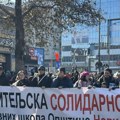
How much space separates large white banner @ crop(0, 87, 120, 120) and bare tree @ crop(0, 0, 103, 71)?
29.6 ft

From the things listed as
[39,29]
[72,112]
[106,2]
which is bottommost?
[72,112]

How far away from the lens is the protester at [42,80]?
10500mm

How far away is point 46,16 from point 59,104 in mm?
11817

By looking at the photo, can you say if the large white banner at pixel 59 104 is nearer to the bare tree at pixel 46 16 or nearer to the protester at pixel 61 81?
the protester at pixel 61 81

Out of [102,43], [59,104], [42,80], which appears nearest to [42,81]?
[42,80]

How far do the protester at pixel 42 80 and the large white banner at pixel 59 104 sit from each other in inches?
62.7

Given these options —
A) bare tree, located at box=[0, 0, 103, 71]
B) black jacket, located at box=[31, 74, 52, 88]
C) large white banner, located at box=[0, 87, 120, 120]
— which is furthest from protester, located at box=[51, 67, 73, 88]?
bare tree, located at box=[0, 0, 103, 71]

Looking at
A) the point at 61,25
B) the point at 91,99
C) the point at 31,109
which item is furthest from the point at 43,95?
the point at 61,25

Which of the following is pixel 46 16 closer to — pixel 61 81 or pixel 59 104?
pixel 61 81

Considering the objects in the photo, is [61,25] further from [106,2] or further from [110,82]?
[106,2]

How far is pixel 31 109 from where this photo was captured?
865cm

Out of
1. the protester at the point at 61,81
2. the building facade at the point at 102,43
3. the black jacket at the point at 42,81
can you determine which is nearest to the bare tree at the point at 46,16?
the black jacket at the point at 42,81

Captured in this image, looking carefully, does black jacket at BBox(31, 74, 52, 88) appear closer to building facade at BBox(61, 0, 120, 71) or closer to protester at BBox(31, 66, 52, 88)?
protester at BBox(31, 66, 52, 88)

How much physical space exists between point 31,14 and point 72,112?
12.2 m
